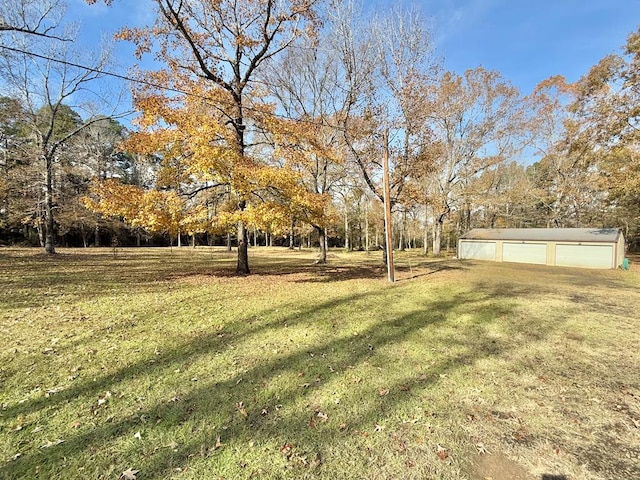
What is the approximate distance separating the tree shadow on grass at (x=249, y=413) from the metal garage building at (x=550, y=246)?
20461mm

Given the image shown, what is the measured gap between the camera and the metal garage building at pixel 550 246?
770 inches

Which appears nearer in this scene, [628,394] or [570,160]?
[628,394]

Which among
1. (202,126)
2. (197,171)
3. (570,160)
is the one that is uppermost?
(570,160)

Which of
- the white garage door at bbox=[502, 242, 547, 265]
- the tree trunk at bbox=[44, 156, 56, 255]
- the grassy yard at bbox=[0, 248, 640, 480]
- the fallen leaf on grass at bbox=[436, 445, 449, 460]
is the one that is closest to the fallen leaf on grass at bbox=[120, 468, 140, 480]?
the grassy yard at bbox=[0, 248, 640, 480]

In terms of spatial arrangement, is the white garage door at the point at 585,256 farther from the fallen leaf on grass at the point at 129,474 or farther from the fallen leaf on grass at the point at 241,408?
the fallen leaf on grass at the point at 129,474

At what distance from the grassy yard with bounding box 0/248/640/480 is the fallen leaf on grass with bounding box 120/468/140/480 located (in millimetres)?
12

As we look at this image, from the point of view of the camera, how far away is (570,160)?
25094mm

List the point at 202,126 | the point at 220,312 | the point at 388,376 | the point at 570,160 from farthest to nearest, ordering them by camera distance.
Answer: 1. the point at 570,160
2. the point at 202,126
3. the point at 220,312
4. the point at 388,376

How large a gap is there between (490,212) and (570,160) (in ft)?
41.9

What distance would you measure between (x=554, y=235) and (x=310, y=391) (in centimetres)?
2491

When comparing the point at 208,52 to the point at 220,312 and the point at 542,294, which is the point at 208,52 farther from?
the point at 542,294

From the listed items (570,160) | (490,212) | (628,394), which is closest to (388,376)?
(628,394)

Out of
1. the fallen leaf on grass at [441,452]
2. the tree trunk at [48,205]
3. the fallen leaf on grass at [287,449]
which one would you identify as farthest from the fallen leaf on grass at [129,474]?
the tree trunk at [48,205]

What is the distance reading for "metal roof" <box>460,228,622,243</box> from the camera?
65.2 ft
